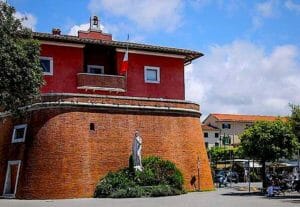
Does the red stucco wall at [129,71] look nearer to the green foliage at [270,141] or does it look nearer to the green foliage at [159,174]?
the green foliage at [159,174]

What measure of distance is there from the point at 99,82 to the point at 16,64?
12.0m

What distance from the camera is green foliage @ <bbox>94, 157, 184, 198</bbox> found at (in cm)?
2812

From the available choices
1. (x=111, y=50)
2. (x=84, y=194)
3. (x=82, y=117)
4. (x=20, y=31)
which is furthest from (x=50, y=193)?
(x=111, y=50)

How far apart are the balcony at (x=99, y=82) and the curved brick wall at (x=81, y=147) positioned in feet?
14.4

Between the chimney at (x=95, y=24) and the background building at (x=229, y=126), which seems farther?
the background building at (x=229, y=126)

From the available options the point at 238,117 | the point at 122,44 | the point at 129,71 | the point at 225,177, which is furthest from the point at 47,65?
the point at 238,117

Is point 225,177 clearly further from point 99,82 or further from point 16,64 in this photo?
point 16,64

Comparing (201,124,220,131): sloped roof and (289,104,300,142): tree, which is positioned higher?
(201,124,220,131): sloped roof

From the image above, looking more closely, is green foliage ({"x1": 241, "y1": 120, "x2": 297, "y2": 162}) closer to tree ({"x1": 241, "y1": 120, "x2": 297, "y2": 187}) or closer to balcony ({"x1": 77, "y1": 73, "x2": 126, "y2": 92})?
tree ({"x1": 241, "y1": 120, "x2": 297, "y2": 187})

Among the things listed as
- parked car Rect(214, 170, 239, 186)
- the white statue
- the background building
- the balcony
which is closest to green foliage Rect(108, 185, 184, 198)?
the white statue

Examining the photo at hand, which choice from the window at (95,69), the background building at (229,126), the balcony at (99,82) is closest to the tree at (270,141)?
the balcony at (99,82)

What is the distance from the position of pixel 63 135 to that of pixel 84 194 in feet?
11.5

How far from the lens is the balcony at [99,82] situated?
35250 millimetres

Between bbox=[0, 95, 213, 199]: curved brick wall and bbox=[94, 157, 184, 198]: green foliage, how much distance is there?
827 mm
